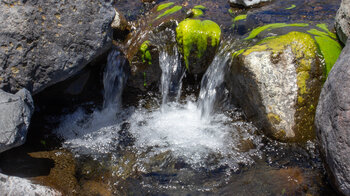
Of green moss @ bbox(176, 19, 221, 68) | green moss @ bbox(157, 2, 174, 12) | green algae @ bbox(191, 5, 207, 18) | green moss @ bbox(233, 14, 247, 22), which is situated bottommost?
green moss @ bbox(176, 19, 221, 68)

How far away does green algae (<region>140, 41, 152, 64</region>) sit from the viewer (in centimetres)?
549

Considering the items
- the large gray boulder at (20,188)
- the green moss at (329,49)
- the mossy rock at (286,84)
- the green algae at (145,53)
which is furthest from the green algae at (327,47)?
the large gray boulder at (20,188)

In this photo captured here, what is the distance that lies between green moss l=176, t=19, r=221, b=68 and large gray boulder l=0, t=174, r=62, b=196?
3.47 meters

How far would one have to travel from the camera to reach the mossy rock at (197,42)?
539cm

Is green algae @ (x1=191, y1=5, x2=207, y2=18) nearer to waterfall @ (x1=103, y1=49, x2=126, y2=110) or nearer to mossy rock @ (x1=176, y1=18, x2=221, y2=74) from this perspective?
mossy rock @ (x1=176, y1=18, x2=221, y2=74)

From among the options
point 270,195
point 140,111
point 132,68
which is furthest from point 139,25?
point 270,195

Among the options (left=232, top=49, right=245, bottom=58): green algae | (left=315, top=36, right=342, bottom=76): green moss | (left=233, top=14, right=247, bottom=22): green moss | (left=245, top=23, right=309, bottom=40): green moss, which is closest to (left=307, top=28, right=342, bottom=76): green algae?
(left=315, top=36, right=342, bottom=76): green moss

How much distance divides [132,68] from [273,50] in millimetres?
2745

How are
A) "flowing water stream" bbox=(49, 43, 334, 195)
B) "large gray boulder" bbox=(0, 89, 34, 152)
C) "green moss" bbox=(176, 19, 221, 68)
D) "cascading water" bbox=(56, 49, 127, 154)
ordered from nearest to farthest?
"large gray boulder" bbox=(0, 89, 34, 152) → "flowing water stream" bbox=(49, 43, 334, 195) → "cascading water" bbox=(56, 49, 127, 154) → "green moss" bbox=(176, 19, 221, 68)

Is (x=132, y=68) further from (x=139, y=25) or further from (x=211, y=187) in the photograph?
(x=211, y=187)

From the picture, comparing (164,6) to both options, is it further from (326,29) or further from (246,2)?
(326,29)

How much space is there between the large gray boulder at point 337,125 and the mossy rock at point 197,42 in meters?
2.45

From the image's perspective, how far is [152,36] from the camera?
18.7 feet

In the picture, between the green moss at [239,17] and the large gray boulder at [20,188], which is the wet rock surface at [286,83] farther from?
the large gray boulder at [20,188]
